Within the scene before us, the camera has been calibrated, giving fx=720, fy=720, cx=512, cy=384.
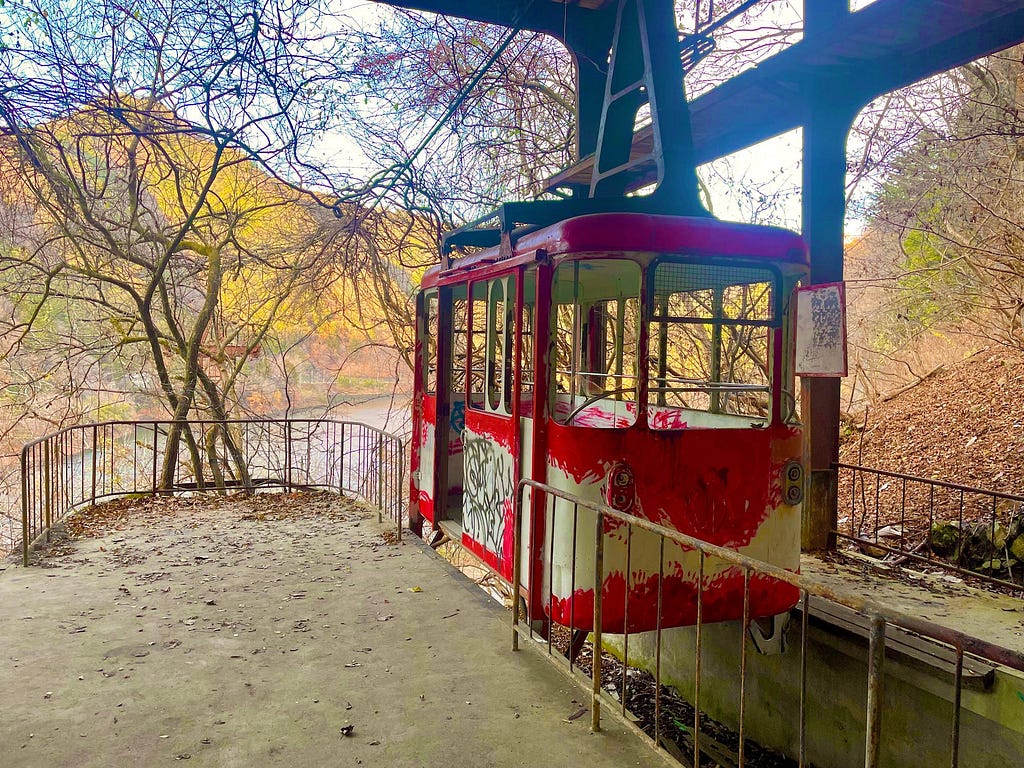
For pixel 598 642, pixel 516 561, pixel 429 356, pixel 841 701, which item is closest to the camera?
pixel 598 642

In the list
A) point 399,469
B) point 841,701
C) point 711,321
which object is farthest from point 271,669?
point 841,701

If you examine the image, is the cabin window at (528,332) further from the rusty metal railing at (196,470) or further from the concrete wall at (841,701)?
the concrete wall at (841,701)

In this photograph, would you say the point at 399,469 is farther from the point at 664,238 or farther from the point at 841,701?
the point at 841,701

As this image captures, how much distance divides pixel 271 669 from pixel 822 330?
13.8 feet

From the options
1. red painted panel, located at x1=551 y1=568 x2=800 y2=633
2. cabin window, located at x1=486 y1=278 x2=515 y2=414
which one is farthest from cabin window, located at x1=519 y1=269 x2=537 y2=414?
red painted panel, located at x1=551 y1=568 x2=800 y2=633

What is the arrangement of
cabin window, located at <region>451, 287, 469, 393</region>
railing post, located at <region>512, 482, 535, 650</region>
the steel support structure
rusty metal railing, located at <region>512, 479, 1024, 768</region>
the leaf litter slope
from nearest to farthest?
1. rusty metal railing, located at <region>512, 479, 1024, 768</region>
2. railing post, located at <region>512, 482, 535, 650</region>
3. the steel support structure
4. cabin window, located at <region>451, 287, 469, 393</region>
5. the leaf litter slope

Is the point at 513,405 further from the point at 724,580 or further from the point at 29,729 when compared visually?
the point at 29,729

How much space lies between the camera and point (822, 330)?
16.4ft

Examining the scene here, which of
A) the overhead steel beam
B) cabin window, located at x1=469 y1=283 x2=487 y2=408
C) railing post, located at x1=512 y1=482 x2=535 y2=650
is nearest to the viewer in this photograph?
railing post, located at x1=512 y1=482 x2=535 y2=650

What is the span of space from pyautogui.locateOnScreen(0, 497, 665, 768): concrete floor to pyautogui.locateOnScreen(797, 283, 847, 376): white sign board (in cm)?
272

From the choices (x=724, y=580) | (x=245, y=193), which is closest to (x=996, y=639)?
(x=724, y=580)

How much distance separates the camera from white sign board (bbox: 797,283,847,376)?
485cm

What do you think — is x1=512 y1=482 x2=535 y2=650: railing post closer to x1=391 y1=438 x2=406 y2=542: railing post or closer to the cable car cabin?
the cable car cabin

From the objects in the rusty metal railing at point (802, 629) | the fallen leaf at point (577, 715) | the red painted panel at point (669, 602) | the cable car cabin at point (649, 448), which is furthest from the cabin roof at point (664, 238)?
the fallen leaf at point (577, 715)
